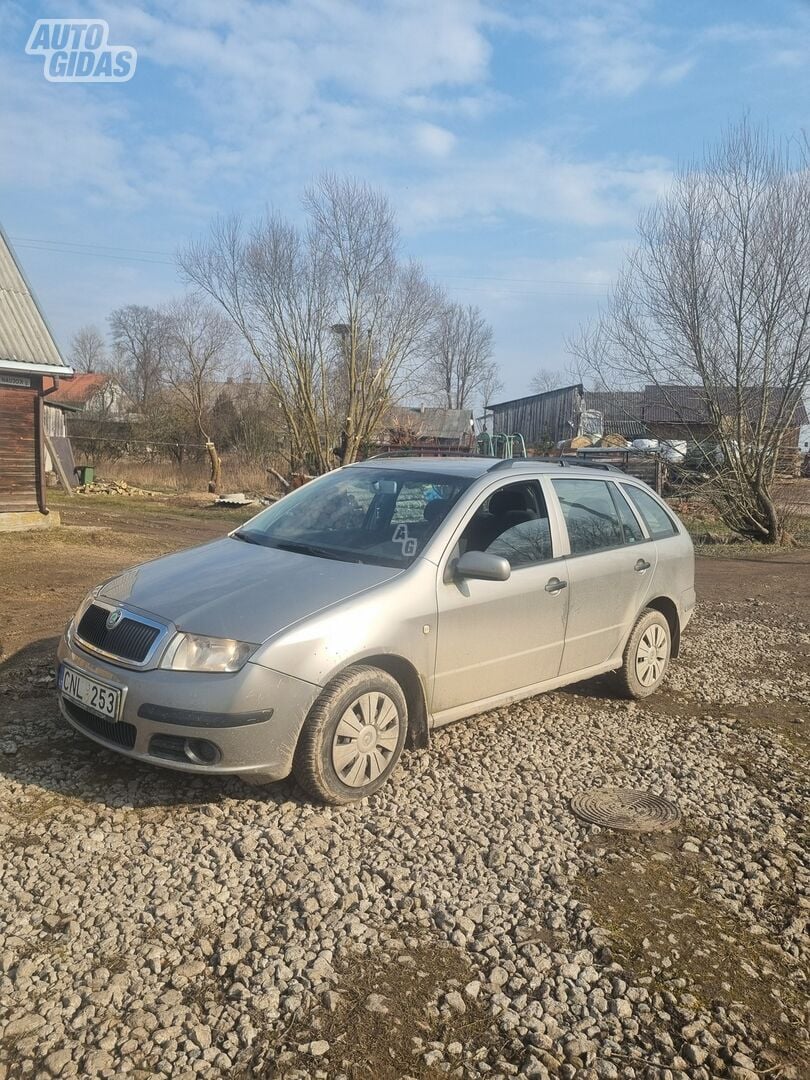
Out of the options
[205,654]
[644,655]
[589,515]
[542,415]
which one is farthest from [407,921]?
[542,415]

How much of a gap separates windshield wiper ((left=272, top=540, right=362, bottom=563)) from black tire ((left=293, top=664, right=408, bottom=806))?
67cm

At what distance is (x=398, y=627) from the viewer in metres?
4.02

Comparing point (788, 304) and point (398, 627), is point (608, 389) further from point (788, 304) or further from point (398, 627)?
point (398, 627)

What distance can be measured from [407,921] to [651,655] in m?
3.41

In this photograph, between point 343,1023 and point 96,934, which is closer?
point 343,1023

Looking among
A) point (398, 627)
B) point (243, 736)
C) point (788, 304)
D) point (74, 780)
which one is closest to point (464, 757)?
point (398, 627)

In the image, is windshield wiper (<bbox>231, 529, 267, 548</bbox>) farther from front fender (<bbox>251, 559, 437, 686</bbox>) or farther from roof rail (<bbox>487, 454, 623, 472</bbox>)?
roof rail (<bbox>487, 454, 623, 472</bbox>)

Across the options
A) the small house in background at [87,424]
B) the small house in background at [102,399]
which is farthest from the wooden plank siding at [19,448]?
the small house in background at [102,399]

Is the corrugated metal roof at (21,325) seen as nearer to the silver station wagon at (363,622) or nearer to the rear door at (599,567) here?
the silver station wagon at (363,622)

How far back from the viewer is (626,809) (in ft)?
13.5

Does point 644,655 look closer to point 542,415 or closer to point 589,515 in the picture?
point 589,515

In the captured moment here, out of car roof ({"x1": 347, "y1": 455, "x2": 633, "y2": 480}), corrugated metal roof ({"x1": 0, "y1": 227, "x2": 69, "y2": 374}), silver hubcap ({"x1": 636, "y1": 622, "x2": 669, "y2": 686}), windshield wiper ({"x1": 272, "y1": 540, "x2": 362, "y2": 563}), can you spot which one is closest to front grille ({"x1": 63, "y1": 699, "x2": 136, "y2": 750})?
windshield wiper ({"x1": 272, "y1": 540, "x2": 362, "y2": 563})

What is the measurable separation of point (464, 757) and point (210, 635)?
5.76 feet

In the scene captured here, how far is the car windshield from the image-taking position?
14.7ft
